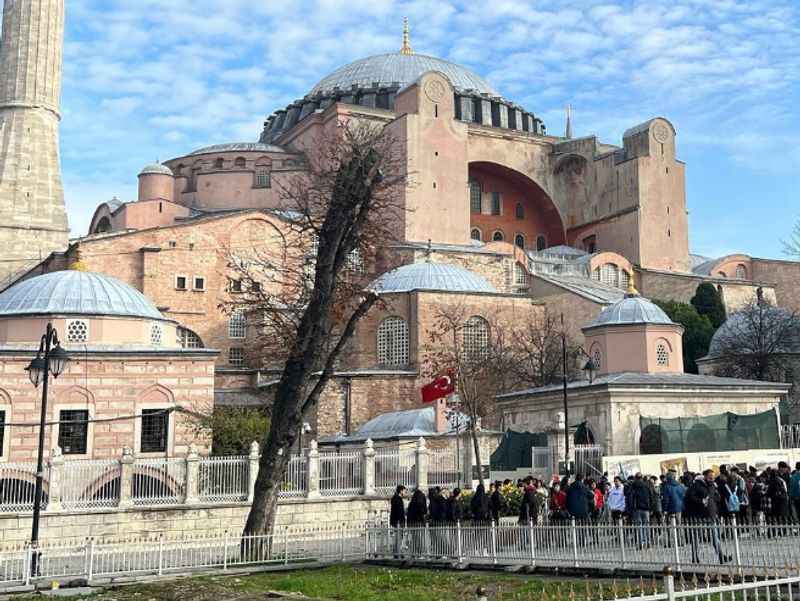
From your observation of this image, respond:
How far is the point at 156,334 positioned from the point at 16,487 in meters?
7.18

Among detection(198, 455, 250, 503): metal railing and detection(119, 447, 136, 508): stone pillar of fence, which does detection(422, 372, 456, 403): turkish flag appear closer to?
detection(198, 455, 250, 503): metal railing

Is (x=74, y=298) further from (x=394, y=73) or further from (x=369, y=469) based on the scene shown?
(x=394, y=73)

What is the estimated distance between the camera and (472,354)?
99.0 feet

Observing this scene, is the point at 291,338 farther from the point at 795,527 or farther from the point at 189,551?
the point at 795,527

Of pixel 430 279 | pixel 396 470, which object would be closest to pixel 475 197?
pixel 430 279

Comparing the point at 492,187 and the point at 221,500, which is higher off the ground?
the point at 492,187

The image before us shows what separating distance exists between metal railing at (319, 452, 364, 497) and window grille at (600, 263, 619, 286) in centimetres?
2364

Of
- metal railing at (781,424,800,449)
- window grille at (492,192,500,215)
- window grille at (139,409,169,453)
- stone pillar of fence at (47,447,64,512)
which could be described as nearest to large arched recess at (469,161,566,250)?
window grille at (492,192,500,215)

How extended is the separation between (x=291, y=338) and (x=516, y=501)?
4870mm

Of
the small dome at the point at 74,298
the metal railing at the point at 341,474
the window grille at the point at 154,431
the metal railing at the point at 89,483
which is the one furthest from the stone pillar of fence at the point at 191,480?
the small dome at the point at 74,298

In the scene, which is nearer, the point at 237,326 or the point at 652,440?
the point at 652,440

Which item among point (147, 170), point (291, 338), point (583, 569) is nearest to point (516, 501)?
point (291, 338)

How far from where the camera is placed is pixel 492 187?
48.6m

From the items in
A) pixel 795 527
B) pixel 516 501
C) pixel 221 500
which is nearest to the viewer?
pixel 795 527
